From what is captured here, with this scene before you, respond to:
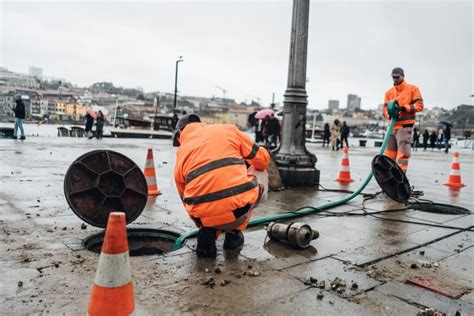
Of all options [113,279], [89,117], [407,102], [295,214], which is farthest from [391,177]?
[89,117]

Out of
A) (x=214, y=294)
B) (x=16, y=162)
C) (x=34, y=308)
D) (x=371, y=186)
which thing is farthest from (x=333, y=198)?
(x=16, y=162)

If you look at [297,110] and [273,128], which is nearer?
[297,110]

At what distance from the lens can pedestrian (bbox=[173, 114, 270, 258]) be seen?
3604mm

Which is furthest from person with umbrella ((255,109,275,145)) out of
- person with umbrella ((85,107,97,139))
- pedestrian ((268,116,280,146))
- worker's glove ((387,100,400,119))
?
worker's glove ((387,100,400,119))

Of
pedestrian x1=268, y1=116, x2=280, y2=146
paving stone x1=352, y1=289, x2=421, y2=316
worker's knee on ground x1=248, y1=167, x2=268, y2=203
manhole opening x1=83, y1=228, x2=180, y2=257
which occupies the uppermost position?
pedestrian x1=268, y1=116, x2=280, y2=146

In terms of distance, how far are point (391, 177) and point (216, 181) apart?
394 cm

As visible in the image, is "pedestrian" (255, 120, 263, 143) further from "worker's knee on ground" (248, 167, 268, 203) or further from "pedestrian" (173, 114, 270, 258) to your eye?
Result: "pedestrian" (173, 114, 270, 258)

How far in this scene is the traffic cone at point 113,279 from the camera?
6.99 ft

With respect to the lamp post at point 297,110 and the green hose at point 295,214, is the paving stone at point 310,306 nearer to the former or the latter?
the green hose at point 295,214

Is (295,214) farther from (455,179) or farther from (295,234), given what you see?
(455,179)

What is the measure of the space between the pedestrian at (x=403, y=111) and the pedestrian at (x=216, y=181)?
455 centimetres

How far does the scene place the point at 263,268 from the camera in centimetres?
356

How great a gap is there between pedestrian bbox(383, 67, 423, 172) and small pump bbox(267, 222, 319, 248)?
4123 millimetres

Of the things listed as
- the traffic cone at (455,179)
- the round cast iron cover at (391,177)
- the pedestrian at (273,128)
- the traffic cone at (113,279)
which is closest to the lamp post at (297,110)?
the round cast iron cover at (391,177)
